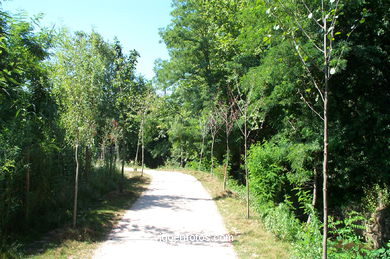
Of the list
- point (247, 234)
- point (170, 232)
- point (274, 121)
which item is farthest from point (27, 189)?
point (274, 121)

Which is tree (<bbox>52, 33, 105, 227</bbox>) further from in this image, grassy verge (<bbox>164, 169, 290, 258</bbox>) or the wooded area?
grassy verge (<bbox>164, 169, 290, 258</bbox>)

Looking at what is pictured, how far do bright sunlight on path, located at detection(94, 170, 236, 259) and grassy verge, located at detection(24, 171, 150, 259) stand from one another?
256mm

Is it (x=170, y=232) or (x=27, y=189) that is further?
(x=170, y=232)

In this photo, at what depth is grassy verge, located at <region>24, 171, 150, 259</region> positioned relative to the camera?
5336 mm

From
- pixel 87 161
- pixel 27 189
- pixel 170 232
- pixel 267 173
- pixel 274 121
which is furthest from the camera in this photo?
pixel 274 121

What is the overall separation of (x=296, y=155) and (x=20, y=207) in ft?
24.6

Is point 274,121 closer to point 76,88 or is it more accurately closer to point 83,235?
point 76,88

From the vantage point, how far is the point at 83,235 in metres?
A: 6.17

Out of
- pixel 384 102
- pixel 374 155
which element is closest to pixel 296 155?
pixel 374 155

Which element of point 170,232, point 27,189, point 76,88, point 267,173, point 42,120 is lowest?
point 170,232

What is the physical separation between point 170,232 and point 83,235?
6.37 ft

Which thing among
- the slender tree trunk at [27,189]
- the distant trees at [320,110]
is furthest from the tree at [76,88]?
the distant trees at [320,110]

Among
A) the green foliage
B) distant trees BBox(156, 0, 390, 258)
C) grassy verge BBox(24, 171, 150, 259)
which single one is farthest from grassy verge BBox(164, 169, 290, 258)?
grassy verge BBox(24, 171, 150, 259)

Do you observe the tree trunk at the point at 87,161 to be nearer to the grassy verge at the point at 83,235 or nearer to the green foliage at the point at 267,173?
the grassy verge at the point at 83,235
